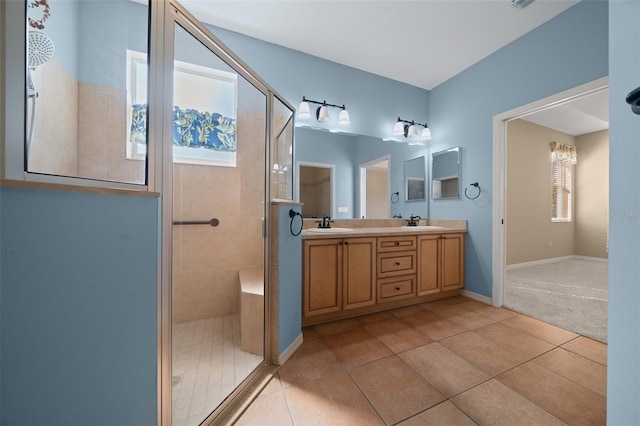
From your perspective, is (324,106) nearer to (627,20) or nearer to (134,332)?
(627,20)

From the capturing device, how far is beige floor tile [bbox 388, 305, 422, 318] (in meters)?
2.32

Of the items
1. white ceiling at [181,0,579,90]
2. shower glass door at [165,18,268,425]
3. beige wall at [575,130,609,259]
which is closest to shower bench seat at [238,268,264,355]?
shower glass door at [165,18,268,425]

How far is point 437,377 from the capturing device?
4.63 ft

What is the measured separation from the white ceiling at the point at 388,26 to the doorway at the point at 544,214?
839 mm

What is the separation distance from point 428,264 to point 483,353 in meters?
1.03

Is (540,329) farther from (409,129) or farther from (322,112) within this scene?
(322,112)

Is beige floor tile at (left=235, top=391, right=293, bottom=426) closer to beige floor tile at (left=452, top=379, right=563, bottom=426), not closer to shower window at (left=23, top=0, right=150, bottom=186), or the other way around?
beige floor tile at (left=452, top=379, right=563, bottom=426)

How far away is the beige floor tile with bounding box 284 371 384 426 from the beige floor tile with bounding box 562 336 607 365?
1711mm

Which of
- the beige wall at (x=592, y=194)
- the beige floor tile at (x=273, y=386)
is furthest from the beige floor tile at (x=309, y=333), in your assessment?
the beige wall at (x=592, y=194)

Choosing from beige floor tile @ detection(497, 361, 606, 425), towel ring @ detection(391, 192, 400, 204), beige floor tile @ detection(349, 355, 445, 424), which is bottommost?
beige floor tile @ detection(349, 355, 445, 424)

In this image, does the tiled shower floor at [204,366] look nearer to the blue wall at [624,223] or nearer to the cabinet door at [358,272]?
the cabinet door at [358,272]

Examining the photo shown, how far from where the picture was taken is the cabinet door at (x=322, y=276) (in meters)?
1.98

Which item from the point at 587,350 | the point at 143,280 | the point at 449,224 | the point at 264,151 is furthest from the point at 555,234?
the point at 143,280

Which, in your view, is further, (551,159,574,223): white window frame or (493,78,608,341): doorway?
(551,159,574,223): white window frame
